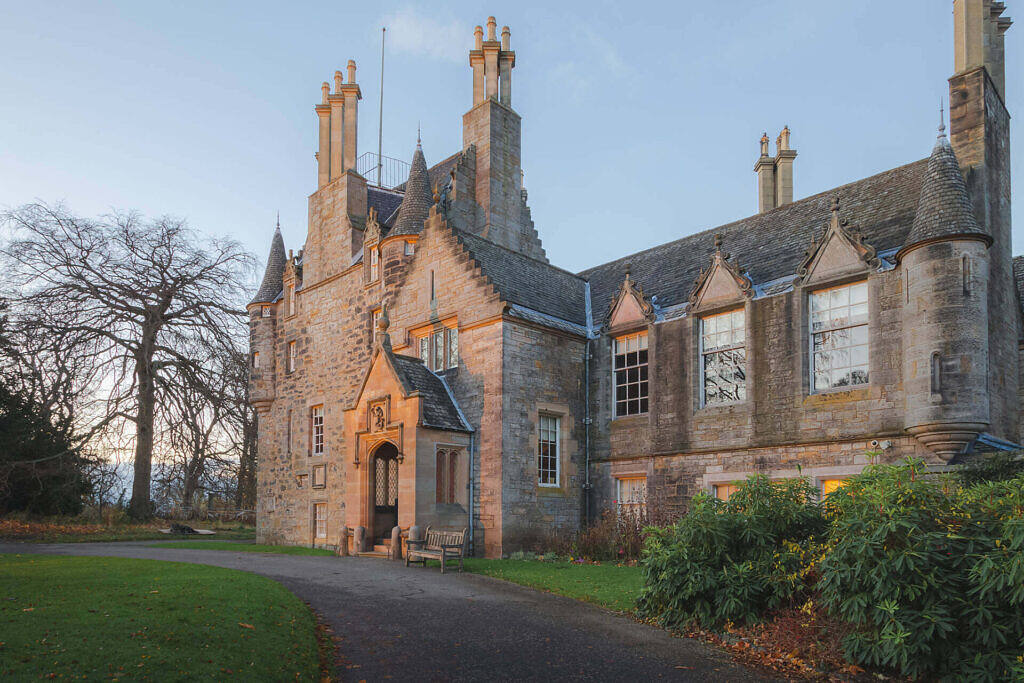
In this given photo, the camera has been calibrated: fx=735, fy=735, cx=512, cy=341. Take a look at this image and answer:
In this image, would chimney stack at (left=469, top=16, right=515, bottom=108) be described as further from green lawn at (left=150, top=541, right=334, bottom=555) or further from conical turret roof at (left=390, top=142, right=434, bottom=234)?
green lawn at (left=150, top=541, right=334, bottom=555)

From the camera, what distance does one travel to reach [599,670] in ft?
26.3

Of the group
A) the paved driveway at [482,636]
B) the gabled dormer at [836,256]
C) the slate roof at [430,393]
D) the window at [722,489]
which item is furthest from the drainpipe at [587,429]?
the paved driveway at [482,636]

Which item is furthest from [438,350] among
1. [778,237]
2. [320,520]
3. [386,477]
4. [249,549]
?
[778,237]

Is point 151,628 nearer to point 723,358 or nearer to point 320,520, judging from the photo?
point 723,358

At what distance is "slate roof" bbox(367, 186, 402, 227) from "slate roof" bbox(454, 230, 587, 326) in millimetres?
8492

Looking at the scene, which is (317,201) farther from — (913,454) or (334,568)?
(913,454)

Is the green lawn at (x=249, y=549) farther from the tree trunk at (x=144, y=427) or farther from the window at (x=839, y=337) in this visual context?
the window at (x=839, y=337)

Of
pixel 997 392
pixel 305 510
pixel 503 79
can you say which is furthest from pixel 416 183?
pixel 997 392

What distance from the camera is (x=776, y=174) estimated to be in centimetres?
2608

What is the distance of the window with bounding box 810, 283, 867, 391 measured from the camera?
1645cm

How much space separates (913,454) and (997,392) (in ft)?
9.49

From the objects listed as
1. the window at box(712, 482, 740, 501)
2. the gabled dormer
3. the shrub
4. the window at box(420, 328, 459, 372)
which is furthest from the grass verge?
the gabled dormer

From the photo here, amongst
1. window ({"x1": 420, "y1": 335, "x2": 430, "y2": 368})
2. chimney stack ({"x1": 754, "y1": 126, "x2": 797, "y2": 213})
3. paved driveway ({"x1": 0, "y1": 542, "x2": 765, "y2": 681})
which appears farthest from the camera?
chimney stack ({"x1": 754, "y1": 126, "x2": 797, "y2": 213})

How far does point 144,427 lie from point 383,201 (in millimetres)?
14866
